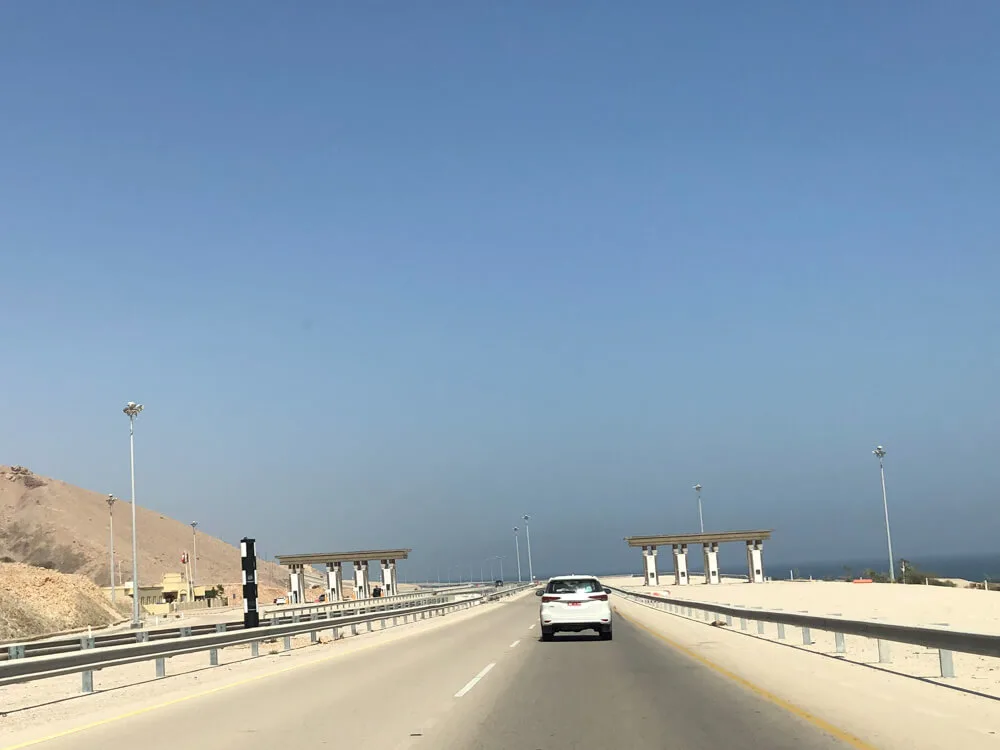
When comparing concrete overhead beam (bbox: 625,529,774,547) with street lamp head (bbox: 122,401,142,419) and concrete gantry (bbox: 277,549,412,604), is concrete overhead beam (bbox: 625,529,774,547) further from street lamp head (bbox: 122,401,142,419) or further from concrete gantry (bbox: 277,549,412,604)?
street lamp head (bbox: 122,401,142,419)

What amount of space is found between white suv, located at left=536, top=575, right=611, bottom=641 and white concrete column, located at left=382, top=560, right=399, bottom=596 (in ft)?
225

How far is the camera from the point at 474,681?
683 inches

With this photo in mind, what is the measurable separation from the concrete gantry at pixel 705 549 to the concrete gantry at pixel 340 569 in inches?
961

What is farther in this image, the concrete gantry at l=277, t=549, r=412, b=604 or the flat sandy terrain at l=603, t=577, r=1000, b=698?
the concrete gantry at l=277, t=549, r=412, b=604

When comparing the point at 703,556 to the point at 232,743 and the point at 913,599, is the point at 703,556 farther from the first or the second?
the point at 232,743

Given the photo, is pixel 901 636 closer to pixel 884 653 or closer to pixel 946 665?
pixel 946 665

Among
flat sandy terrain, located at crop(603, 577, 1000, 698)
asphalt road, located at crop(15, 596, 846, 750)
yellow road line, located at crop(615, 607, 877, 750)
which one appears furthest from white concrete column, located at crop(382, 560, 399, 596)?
asphalt road, located at crop(15, 596, 846, 750)

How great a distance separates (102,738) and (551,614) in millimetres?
17091

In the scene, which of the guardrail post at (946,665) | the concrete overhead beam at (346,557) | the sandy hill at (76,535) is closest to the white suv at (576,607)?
the guardrail post at (946,665)

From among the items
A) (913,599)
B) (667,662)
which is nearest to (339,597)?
(913,599)

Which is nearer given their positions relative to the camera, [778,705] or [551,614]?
[778,705]

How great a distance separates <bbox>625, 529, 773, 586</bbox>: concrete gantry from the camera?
95.9 meters

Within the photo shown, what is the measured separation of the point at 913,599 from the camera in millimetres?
50156

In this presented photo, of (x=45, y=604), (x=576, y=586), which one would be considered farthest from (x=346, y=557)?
(x=576, y=586)
